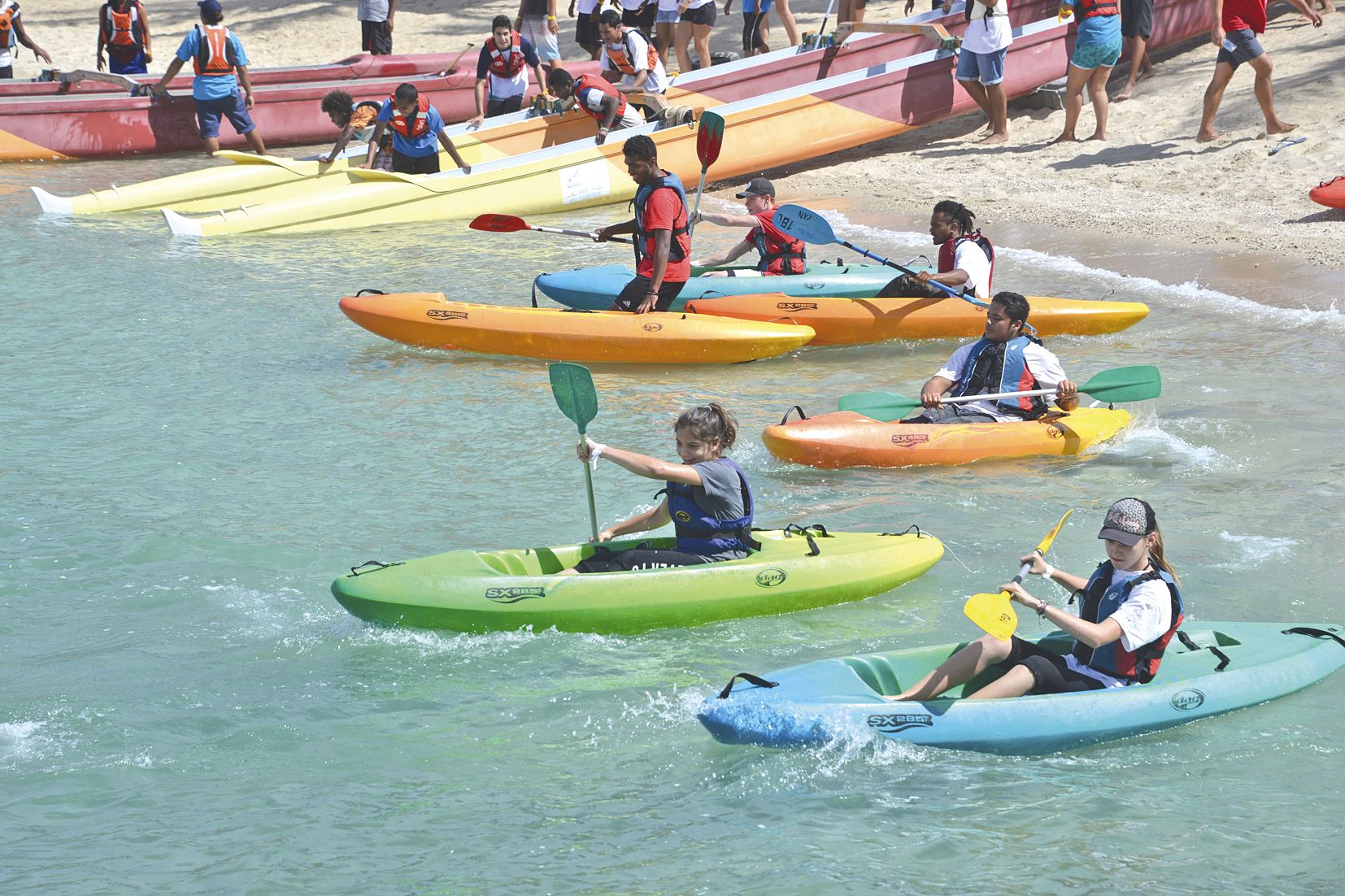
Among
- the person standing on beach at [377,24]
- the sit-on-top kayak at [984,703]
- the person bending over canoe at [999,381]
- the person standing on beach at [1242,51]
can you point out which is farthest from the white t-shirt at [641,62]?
the sit-on-top kayak at [984,703]

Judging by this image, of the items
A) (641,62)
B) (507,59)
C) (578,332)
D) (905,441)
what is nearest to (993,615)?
(905,441)

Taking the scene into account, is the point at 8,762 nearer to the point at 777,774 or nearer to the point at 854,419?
the point at 777,774

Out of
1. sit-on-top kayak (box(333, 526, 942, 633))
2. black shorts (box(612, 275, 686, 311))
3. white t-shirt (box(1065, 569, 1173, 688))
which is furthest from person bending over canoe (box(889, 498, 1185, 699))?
black shorts (box(612, 275, 686, 311))

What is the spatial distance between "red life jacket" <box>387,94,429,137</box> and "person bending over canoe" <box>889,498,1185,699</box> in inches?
392

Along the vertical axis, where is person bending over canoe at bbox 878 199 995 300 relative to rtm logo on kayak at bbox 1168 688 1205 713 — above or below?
above

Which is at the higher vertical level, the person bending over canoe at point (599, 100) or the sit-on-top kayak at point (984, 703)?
the person bending over canoe at point (599, 100)

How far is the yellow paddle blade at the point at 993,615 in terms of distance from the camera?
4.54 metres

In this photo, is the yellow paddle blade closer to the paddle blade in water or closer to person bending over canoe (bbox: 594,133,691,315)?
person bending over canoe (bbox: 594,133,691,315)

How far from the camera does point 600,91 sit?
555 inches

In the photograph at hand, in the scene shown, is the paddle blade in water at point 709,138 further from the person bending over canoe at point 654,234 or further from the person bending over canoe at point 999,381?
the person bending over canoe at point 999,381

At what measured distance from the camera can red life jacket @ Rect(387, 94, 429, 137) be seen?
13547 mm

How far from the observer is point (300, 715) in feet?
17.2

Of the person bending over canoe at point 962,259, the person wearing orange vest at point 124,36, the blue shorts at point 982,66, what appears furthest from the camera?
the person wearing orange vest at point 124,36

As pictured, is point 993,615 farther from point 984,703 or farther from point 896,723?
point 896,723
